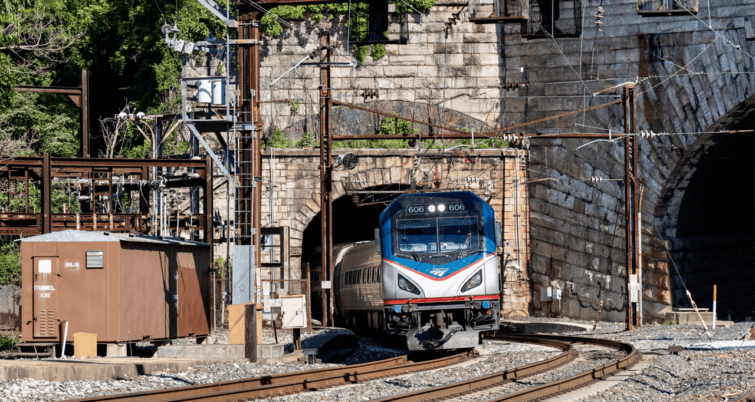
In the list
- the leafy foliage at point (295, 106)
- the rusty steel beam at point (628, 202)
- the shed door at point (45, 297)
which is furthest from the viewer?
the leafy foliage at point (295, 106)

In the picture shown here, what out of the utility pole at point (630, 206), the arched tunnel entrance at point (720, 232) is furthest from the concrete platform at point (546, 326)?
the arched tunnel entrance at point (720, 232)

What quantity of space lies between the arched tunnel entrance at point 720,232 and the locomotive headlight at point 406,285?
1788 cm

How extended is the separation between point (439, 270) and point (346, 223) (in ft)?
89.0

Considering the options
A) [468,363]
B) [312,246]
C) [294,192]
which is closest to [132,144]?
[312,246]

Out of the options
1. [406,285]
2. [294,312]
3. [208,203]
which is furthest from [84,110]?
[406,285]

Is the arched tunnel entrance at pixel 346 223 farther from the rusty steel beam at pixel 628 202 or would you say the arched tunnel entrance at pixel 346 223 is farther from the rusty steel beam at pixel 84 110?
the rusty steel beam at pixel 628 202

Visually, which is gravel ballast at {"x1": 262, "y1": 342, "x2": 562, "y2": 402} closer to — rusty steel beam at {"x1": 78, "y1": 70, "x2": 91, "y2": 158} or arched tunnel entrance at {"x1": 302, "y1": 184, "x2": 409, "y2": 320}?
arched tunnel entrance at {"x1": 302, "y1": 184, "x2": 409, "y2": 320}

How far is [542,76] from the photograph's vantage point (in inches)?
1540

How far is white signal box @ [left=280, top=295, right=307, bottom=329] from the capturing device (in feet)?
70.3

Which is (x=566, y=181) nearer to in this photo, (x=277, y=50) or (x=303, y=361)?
(x=277, y=50)

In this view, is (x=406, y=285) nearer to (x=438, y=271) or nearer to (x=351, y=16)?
(x=438, y=271)

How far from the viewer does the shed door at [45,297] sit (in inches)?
848

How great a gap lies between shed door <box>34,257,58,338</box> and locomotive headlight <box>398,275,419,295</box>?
7026 mm

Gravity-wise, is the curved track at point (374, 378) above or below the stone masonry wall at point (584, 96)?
below
